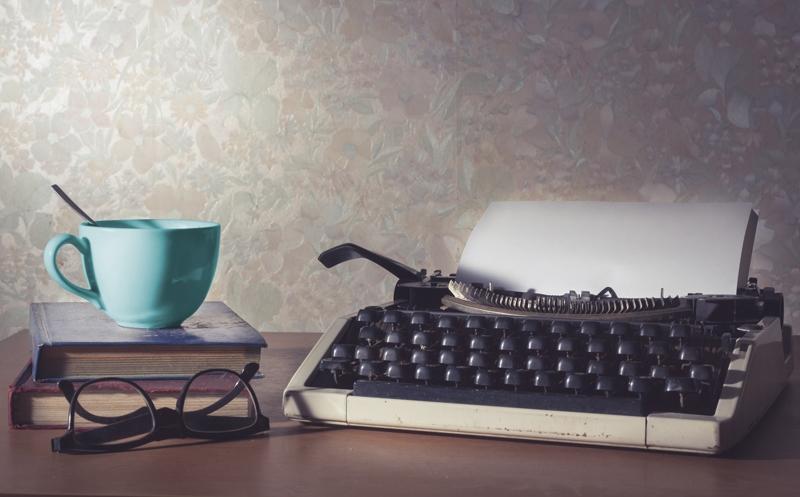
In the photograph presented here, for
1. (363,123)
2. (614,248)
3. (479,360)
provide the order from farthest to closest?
(363,123), (614,248), (479,360)

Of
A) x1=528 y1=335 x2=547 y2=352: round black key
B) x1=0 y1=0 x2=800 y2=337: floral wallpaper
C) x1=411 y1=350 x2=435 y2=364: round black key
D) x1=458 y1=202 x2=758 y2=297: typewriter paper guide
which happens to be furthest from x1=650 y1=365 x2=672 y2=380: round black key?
x1=0 y1=0 x2=800 y2=337: floral wallpaper

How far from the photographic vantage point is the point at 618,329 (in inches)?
40.0

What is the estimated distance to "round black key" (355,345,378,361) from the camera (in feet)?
3.35

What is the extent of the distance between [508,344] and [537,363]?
0.04 metres

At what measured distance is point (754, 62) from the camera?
1478mm

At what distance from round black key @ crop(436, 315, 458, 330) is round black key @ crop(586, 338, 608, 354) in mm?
149

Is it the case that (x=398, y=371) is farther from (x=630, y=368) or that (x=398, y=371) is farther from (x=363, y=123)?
(x=363, y=123)

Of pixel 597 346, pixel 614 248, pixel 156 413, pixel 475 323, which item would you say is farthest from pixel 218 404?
pixel 614 248

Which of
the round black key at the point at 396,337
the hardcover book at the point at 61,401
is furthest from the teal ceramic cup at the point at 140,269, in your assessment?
the round black key at the point at 396,337

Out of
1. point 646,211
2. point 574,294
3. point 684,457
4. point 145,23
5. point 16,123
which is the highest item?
point 145,23

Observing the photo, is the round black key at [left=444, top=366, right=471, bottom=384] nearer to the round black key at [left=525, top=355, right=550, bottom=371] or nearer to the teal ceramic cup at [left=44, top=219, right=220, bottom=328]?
the round black key at [left=525, top=355, right=550, bottom=371]

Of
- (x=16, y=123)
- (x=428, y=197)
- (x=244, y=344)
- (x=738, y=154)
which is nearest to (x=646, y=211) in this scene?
(x=738, y=154)

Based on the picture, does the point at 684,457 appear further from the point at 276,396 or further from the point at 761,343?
the point at 276,396

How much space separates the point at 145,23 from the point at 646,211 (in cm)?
80
